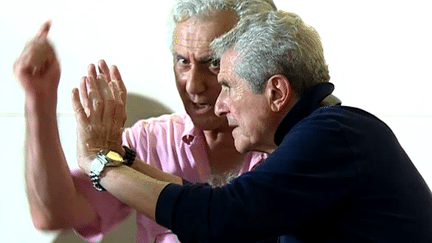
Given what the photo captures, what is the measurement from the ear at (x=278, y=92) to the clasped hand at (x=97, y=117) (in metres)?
0.32

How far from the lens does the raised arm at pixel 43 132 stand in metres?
1.34

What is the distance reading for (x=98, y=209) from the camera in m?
1.54

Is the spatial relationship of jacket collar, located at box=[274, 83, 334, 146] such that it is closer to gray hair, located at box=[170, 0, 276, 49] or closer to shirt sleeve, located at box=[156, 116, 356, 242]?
shirt sleeve, located at box=[156, 116, 356, 242]

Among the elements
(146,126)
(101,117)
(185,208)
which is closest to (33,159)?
(101,117)

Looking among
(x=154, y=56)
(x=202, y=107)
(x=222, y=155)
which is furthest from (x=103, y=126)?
(x=154, y=56)

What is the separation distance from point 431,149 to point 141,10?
114cm

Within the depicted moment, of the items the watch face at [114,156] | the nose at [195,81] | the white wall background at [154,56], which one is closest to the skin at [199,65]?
the nose at [195,81]

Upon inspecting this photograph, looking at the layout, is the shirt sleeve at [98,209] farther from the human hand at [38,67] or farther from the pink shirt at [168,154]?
the human hand at [38,67]

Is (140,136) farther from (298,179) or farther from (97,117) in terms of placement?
(298,179)

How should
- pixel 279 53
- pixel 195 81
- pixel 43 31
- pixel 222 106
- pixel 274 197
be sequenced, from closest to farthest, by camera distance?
pixel 274 197 < pixel 279 53 < pixel 222 106 < pixel 43 31 < pixel 195 81

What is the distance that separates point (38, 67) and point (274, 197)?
629 millimetres

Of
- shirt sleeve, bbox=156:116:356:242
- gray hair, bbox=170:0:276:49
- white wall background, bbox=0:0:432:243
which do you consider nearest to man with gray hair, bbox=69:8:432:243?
shirt sleeve, bbox=156:116:356:242

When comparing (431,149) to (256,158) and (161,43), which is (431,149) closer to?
(256,158)

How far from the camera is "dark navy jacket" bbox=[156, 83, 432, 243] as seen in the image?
1006 millimetres
